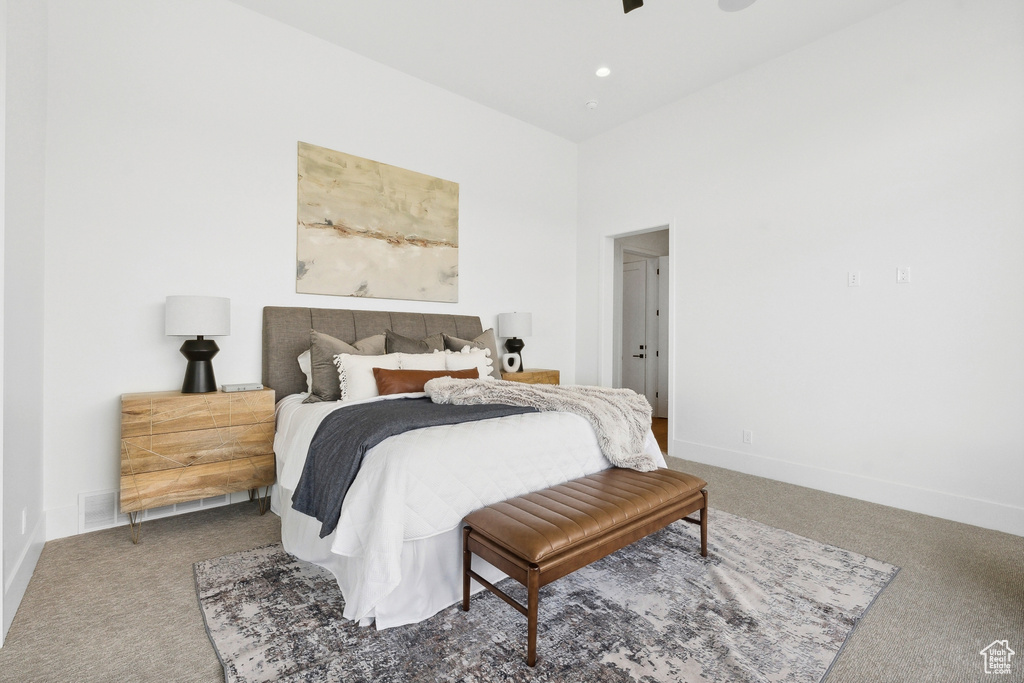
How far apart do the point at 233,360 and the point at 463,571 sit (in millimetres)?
2191

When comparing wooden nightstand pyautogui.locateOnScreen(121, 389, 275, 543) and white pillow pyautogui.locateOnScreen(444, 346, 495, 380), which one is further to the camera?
white pillow pyautogui.locateOnScreen(444, 346, 495, 380)

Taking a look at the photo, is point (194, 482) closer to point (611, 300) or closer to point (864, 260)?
point (611, 300)

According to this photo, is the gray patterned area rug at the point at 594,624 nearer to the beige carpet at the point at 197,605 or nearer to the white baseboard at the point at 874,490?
the beige carpet at the point at 197,605

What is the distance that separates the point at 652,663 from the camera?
5.21 ft

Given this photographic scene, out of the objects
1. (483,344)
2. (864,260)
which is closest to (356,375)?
(483,344)

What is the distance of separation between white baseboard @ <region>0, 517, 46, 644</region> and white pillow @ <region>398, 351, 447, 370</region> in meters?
1.89

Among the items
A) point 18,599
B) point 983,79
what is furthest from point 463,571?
point 983,79

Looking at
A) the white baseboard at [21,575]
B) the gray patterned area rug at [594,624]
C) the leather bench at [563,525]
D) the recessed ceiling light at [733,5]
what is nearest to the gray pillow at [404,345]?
the gray patterned area rug at [594,624]

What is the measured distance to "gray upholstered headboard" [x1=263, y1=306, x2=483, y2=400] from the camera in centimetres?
321

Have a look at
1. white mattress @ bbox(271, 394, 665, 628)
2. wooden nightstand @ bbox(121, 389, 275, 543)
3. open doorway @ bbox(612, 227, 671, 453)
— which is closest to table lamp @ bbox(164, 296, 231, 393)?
wooden nightstand @ bbox(121, 389, 275, 543)

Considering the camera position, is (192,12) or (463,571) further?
(192,12)

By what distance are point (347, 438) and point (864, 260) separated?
11.4 ft

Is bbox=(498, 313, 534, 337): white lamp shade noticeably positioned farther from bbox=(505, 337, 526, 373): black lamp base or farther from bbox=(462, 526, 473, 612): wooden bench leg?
bbox=(462, 526, 473, 612): wooden bench leg

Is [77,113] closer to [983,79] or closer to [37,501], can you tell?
[37,501]
